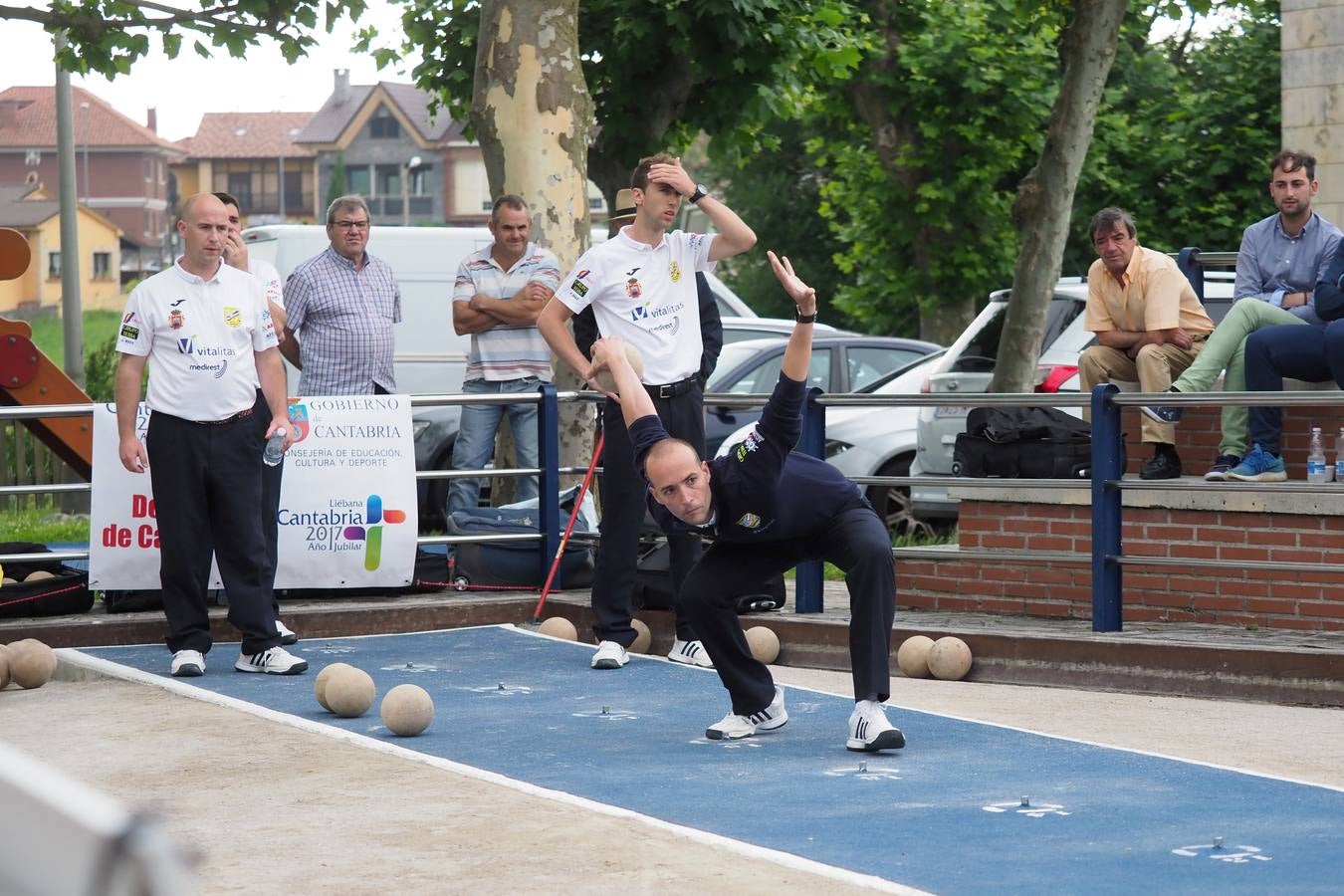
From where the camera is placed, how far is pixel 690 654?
9.09 m

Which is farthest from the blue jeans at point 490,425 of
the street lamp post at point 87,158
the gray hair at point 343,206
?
the street lamp post at point 87,158

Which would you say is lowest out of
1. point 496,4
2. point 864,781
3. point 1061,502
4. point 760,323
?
point 864,781

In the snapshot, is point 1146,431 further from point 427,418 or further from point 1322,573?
point 427,418

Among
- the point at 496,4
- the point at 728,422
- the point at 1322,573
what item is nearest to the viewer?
the point at 1322,573

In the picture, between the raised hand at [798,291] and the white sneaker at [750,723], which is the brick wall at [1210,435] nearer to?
the white sneaker at [750,723]

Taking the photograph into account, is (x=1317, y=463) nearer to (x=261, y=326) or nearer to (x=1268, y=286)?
(x=1268, y=286)

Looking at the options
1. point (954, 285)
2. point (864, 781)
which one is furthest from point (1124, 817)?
point (954, 285)

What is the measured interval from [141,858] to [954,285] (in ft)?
99.0

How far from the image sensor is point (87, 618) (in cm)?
992

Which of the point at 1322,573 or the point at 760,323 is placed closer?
the point at 1322,573

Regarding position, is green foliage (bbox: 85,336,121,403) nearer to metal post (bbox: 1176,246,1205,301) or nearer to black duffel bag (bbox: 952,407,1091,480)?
metal post (bbox: 1176,246,1205,301)

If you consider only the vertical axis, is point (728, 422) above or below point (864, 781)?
above

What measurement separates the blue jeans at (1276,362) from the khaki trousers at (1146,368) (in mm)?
503

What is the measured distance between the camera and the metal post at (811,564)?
991cm
